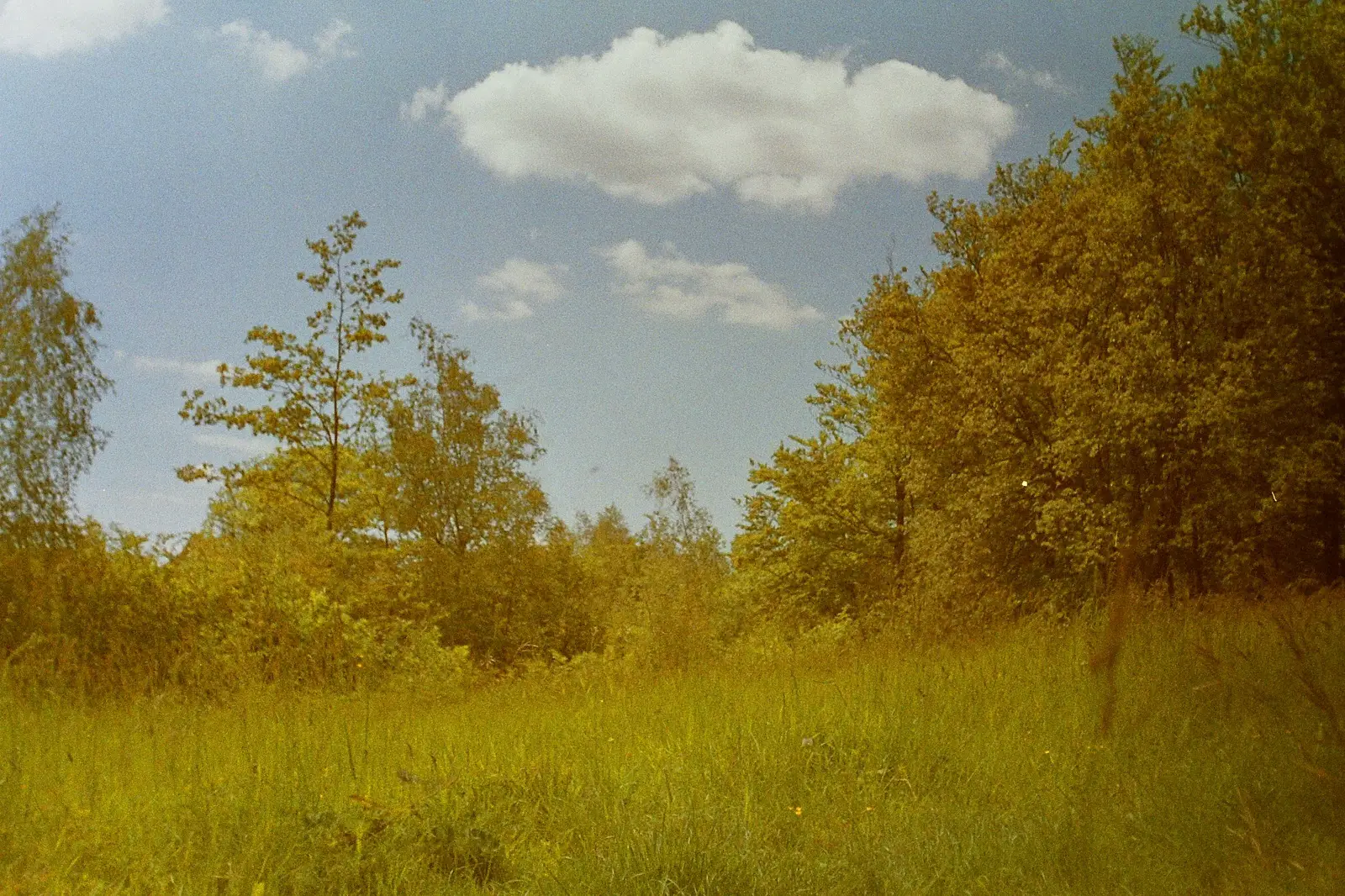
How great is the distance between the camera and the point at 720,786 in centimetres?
502

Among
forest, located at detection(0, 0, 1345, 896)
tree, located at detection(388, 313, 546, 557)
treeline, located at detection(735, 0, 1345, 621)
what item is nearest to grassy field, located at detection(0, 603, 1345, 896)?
forest, located at detection(0, 0, 1345, 896)

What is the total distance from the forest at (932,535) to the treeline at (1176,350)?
0.07 metres

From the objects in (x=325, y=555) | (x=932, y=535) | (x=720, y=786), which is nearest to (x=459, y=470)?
(x=325, y=555)

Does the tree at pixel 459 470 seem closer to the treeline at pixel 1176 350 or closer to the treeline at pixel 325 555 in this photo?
the treeline at pixel 325 555

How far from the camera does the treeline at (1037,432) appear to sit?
34.5ft

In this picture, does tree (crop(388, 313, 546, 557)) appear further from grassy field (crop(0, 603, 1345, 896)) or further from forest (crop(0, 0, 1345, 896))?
grassy field (crop(0, 603, 1345, 896))

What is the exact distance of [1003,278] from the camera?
1648 centimetres

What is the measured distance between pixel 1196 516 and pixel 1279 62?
6.74 metres

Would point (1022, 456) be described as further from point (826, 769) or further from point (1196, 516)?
point (826, 769)

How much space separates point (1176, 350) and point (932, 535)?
16.1ft

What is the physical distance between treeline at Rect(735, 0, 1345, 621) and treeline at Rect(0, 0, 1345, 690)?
0.05 m

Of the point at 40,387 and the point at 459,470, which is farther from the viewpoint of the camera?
the point at 459,470

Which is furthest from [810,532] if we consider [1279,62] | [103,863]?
[103,863]

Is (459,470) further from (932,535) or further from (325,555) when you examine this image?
(932,535)
